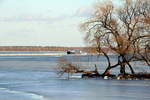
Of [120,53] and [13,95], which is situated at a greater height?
[120,53]

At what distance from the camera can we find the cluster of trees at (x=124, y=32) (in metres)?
29.2

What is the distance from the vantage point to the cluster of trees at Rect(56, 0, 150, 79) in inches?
1150

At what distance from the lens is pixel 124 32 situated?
2986cm

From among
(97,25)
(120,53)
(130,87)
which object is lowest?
(130,87)

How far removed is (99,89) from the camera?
70.8 feet

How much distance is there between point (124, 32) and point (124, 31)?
0.29ft

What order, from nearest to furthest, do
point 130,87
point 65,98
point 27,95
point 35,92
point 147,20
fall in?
point 65,98 → point 27,95 → point 35,92 → point 130,87 → point 147,20

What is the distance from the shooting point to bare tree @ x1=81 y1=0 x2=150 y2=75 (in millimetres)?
29203

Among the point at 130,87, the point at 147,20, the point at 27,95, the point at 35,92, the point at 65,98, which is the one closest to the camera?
the point at 65,98

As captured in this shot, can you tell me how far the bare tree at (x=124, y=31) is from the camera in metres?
29.2

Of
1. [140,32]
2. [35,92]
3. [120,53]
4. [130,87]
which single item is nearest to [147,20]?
[140,32]

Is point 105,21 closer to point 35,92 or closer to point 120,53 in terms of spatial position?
point 120,53

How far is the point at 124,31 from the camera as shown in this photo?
2989 cm

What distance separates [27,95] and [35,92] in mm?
1343
